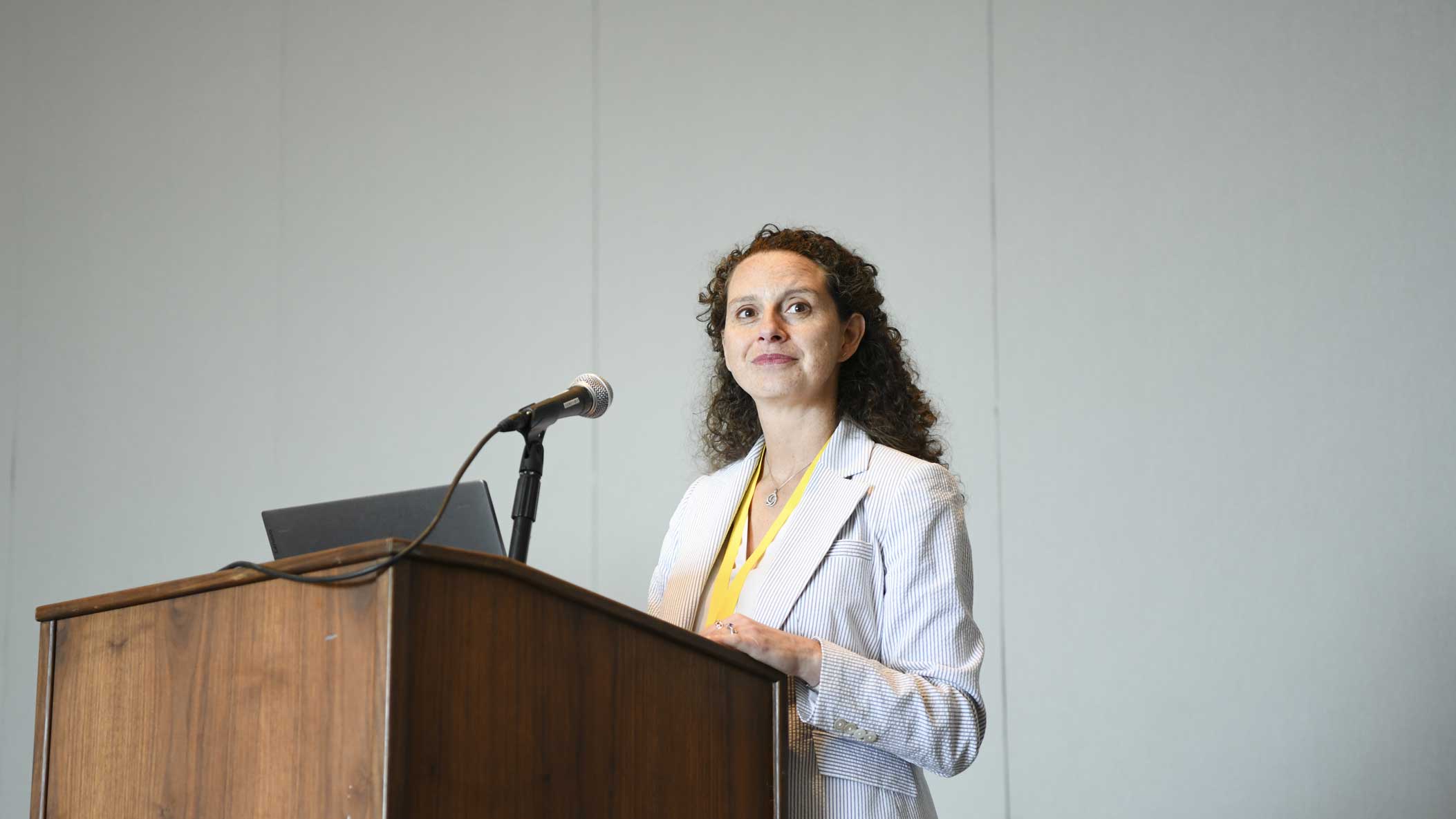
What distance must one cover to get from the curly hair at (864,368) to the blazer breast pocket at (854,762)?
1.93ft

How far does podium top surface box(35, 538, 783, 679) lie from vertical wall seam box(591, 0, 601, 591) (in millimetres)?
2431

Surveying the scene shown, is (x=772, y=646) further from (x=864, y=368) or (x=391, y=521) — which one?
(x=864, y=368)

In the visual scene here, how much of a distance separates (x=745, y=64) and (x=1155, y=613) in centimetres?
206

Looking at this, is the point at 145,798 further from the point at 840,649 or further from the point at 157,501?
the point at 157,501

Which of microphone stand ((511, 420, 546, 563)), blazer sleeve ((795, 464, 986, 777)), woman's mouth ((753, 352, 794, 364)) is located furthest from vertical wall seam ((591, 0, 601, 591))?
microphone stand ((511, 420, 546, 563))

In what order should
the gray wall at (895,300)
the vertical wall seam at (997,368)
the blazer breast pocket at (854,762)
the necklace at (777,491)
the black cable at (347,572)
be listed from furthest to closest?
the vertical wall seam at (997,368) < the gray wall at (895,300) < the necklace at (777,491) < the blazer breast pocket at (854,762) < the black cable at (347,572)

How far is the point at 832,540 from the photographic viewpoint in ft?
6.64

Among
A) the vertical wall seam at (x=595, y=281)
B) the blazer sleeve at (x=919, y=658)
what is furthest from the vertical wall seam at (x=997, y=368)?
the blazer sleeve at (x=919, y=658)

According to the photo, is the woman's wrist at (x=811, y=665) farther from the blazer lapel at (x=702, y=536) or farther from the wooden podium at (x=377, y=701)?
the blazer lapel at (x=702, y=536)

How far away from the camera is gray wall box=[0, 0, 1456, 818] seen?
325 cm

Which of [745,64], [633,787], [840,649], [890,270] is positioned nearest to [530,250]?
[745,64]

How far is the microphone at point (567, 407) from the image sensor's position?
1.65 meters

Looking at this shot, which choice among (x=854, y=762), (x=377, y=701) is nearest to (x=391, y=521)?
(x=377, y=701)

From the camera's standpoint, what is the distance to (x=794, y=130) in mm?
3975
